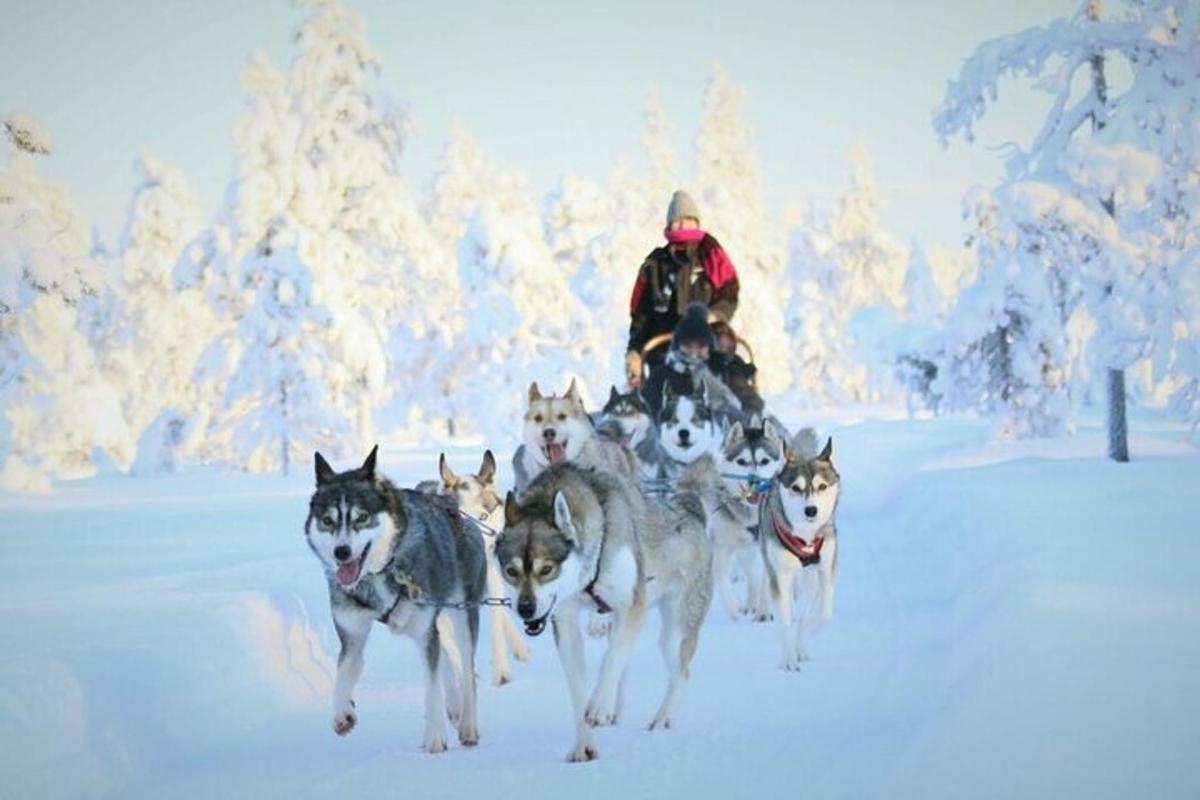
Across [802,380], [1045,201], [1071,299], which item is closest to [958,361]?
[1071,299]

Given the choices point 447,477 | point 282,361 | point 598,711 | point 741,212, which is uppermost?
point 741,212

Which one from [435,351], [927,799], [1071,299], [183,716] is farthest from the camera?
[435,351]

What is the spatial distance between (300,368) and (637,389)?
15819 mm

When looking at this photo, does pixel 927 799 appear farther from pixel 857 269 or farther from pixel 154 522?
pixel 857 269

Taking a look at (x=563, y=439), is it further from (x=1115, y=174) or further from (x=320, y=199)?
(x=320, y=199)

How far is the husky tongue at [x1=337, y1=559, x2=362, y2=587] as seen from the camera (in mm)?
5512

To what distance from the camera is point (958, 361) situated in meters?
20.4

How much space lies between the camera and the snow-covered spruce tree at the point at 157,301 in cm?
3988

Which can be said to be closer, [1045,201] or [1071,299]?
[1045,201]

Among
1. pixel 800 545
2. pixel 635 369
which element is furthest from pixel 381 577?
pixel 635 369

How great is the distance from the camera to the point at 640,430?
11258mm

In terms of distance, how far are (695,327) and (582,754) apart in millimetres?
6935

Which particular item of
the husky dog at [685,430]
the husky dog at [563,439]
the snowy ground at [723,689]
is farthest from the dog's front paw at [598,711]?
the husky dog at [685,430]

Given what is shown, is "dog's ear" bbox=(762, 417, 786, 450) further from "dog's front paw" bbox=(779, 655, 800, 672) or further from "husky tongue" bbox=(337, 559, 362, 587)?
"husky tongue" bbox=(337, 559, 362, 587)
